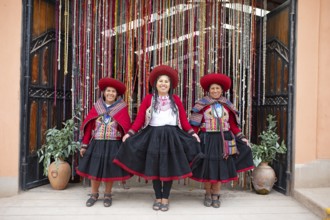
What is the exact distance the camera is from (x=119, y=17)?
463 cm

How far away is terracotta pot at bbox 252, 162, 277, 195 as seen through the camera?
13.6 feet

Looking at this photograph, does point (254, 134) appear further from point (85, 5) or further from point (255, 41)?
point (85, 5)

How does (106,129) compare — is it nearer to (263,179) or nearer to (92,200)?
(92,200)

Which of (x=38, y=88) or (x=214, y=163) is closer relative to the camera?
(x=214, y=163)

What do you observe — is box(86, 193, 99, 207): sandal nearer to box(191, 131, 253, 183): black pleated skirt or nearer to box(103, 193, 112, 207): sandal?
box(103, 193, 112, 207): sandal

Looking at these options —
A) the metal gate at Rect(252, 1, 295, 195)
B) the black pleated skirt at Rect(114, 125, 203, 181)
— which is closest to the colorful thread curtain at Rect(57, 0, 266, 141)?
the metal gate at Rect(252, 1, 295, 195)

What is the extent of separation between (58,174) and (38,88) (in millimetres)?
Answer: 1131

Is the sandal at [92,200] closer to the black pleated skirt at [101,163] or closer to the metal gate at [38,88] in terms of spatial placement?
the black pleated skirt at [101,163]

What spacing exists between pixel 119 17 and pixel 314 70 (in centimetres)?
264

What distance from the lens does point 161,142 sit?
11.4 ft

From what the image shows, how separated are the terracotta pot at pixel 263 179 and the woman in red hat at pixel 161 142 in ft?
3.51

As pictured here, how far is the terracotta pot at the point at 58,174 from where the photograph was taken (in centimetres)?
424

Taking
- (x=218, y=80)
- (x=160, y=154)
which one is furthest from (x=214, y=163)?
(x=218, y=80)

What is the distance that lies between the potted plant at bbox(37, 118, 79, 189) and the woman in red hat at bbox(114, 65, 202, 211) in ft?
3.39
